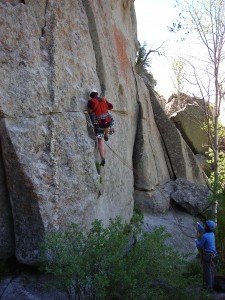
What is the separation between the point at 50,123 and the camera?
28.3 feet

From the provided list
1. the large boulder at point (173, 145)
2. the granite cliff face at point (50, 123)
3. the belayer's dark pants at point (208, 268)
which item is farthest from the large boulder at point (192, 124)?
the belayer's dark pants at point (208, 268)

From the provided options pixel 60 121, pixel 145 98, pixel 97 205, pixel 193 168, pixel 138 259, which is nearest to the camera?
pixel 138 259

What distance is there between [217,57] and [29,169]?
10202mm

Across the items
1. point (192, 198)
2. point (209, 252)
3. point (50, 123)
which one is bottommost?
point (209, 252)

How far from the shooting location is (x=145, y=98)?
57.9 feet

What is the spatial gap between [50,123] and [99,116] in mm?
2007

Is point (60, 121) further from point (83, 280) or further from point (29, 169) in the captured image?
point (83, 280)

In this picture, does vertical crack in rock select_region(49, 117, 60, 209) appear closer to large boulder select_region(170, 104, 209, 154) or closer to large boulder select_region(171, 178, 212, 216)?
large boulder select_region(171, 178, 212, 216)

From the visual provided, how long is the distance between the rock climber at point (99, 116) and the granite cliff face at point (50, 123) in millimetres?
254

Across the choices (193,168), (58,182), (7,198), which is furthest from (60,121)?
(193,168)

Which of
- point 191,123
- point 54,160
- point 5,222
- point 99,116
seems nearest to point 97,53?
point 99,116

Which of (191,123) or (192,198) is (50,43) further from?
(191,123)

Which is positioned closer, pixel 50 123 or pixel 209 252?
pixel 50 123

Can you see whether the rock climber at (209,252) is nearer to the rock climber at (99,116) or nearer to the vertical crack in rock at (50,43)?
the rock climber at (99,116)
